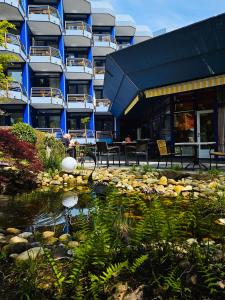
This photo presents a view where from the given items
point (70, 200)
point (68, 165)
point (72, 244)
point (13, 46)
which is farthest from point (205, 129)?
point (13, 46)

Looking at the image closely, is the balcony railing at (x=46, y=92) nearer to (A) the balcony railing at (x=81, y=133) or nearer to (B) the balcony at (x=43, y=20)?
(A) the balcony railing at (x=81, y=133)

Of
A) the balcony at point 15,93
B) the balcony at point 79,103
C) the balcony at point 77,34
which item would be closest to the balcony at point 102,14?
the balcony at point 77,34

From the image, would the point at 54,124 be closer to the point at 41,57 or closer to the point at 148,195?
the point at 41,57

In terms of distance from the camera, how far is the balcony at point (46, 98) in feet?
105

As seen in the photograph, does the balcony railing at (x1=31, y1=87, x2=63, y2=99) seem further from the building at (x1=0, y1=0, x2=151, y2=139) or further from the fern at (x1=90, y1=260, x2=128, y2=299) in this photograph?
the fern at (x1=90, y1=260, x2=128, y2=299)

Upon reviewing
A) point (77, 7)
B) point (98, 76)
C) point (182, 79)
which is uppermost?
point (77, 7)

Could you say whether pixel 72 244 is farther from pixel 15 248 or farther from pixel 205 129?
pixel 205 129

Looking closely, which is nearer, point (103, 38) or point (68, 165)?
point (68, 165)

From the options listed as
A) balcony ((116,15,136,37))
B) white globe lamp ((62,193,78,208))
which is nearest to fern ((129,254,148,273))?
white globe lamp ((62,193,78,208))

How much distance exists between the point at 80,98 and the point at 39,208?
29674mm

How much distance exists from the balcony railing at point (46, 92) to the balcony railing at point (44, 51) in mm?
3008

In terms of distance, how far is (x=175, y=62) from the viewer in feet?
50.3

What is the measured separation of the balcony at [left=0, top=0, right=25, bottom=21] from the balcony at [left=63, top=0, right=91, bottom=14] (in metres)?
7.11

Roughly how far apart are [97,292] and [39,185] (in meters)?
7.89
